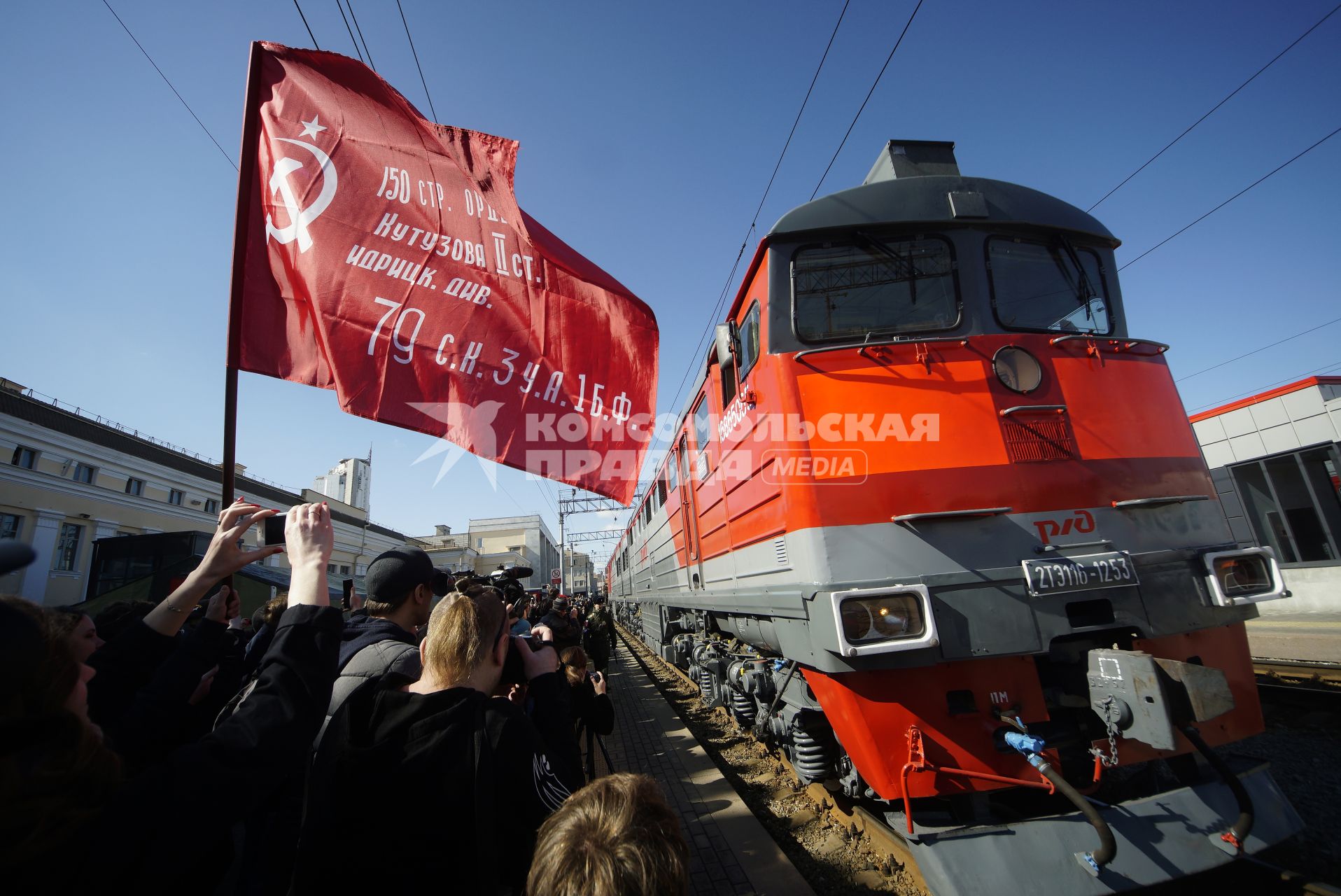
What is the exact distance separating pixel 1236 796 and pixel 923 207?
11.9ft


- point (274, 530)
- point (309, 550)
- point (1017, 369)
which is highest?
point (1017, 369)

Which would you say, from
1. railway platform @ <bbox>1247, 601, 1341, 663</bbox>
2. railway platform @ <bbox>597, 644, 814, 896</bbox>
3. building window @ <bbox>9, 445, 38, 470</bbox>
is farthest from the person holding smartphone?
building window @ <bbox>9, 445, 38, 470</bbox>

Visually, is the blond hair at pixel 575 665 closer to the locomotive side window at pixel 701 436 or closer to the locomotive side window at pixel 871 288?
the locomotive side window at pixel 701 436

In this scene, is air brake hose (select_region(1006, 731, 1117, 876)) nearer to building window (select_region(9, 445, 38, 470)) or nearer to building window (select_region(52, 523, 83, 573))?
building window (select_region(9, 445, 38, 470))

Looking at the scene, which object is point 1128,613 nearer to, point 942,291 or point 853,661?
point 853,661

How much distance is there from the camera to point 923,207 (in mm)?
3910

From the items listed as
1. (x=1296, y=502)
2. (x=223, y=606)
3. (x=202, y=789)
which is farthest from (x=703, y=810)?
(x=1296, y=502)

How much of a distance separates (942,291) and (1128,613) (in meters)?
2.17

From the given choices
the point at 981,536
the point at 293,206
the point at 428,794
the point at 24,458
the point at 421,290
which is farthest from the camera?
the point at 24,458

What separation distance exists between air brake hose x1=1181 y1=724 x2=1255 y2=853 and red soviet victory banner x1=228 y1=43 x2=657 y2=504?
3.57 m

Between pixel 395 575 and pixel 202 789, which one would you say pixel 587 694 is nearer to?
pixel 395 575

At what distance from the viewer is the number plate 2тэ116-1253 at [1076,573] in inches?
122

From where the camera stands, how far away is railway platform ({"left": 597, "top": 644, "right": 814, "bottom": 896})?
3.65 metres

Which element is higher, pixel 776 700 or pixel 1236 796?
pixel 776 700
